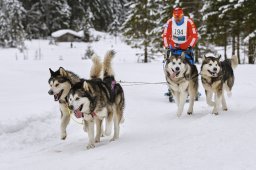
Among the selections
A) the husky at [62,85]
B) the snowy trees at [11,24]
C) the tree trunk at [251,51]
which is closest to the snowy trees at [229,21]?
the tree trunk at [251,51]

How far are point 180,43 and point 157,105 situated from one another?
1.43 metres

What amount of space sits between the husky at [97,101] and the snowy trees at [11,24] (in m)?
23.7

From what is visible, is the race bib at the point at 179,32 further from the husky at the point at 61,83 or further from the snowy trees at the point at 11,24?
the snowy trees at the point at 11,24

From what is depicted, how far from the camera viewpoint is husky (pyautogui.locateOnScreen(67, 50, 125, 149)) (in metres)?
4.34

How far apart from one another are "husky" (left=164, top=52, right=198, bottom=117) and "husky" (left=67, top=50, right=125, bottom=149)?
3.96 ft

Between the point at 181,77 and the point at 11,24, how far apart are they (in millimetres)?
27613

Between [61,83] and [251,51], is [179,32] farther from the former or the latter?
[251,51]

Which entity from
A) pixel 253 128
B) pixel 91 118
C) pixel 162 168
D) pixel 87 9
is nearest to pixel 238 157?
pixel 162 168

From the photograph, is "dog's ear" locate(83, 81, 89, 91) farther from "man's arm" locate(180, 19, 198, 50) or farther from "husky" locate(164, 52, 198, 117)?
"man's arm" locate(180, 19, 198, 50)

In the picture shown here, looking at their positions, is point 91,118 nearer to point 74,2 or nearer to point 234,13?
point 234,13

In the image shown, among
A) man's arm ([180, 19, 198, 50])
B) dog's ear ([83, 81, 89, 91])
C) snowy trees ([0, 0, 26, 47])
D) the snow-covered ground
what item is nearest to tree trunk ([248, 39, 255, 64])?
the snow-covered ground

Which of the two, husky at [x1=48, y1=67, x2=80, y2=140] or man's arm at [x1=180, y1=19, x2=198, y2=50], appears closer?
husky at [x1=48, y1=67, x2=80, y2=140]

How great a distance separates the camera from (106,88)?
4.78 meters

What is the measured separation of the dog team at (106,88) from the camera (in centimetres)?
442
